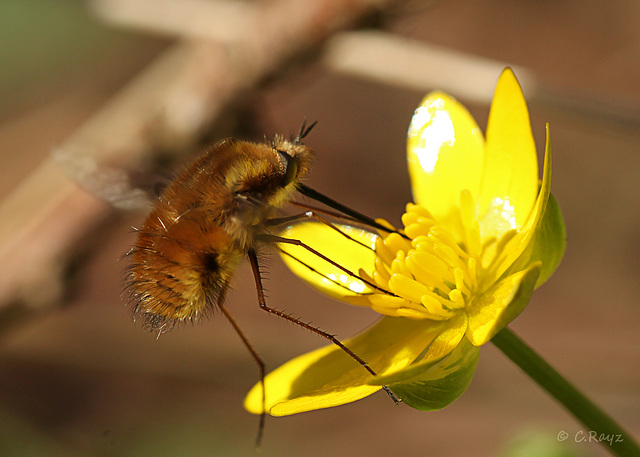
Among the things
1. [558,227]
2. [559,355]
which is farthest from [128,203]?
[559,355]

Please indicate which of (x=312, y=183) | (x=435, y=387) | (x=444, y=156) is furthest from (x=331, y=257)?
(x=312, y=183)

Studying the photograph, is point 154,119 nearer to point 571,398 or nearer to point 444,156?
point 444,156

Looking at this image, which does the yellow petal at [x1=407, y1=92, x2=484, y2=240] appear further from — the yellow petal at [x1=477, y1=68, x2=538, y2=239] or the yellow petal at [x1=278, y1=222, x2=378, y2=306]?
the yellow petal at [x1=278, y1=222, x2=378, y2=306]

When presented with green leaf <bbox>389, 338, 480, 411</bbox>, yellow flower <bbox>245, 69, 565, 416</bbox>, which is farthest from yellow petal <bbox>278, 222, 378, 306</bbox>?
green leaf <bbox>389, 338, 480, 411</bbox>

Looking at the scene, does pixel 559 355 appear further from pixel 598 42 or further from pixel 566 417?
pixel 598 42

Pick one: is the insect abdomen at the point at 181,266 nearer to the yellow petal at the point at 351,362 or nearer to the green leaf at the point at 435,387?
the yellow petal at the point at 351,362

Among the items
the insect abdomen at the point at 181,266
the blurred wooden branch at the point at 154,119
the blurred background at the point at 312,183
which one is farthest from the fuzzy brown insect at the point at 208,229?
the blurred wooden branch at the point at 154,119
